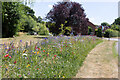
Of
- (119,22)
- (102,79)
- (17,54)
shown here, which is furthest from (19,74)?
(119,22)

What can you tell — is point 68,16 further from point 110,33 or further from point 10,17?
point 110,33

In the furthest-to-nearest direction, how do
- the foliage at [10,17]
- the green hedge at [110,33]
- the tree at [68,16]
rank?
the green hedge at [110,33]
the tree at [68,16]
the foliage at [10,17]

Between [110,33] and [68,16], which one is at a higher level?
[68,16]

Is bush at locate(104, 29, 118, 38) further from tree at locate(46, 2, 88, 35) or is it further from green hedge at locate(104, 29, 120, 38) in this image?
tree at locate(46, 2, 88, 35)

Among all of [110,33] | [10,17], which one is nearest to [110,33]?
[110,33]

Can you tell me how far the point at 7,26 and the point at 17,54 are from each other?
10331mm

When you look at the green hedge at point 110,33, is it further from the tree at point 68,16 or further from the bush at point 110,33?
the tree at point 68,16

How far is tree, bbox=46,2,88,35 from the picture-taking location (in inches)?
642

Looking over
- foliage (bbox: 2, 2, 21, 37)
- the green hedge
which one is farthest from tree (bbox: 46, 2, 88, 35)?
the green hedge

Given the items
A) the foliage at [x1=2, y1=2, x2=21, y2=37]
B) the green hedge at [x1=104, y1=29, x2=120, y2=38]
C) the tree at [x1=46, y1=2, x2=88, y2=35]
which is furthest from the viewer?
the green hedge at [x1=104, y1=29, x2=120, y2=38]

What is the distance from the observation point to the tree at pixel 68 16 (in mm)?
16297

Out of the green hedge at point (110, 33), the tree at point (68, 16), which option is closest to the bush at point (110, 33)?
the green hedge at point (110, 33)

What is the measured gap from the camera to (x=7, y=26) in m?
13.0

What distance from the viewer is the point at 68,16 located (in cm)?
1678
